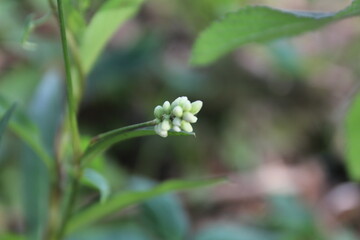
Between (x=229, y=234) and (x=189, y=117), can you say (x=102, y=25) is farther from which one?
(x=229, y=234)

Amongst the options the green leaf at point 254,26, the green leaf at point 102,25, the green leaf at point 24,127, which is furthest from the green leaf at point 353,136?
the green leaf at point 24,127

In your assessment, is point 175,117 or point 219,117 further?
point 219,117

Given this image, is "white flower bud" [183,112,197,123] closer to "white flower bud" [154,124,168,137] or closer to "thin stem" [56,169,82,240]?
"white flower bud" [154,124,168,137]

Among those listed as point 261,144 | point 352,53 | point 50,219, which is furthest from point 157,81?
point 50,219

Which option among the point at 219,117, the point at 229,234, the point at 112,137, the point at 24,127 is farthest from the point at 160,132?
the point at 219,117

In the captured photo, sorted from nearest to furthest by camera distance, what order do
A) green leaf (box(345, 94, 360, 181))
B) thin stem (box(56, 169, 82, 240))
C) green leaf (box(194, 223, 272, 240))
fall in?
thin stem (box(56, 169, 82, 240)) → green leaf (box(345, 94, 360, 181)) → green leaf (box(194, 223, 272, 240))

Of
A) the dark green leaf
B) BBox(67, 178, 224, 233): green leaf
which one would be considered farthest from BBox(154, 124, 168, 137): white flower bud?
the dark green leaf
